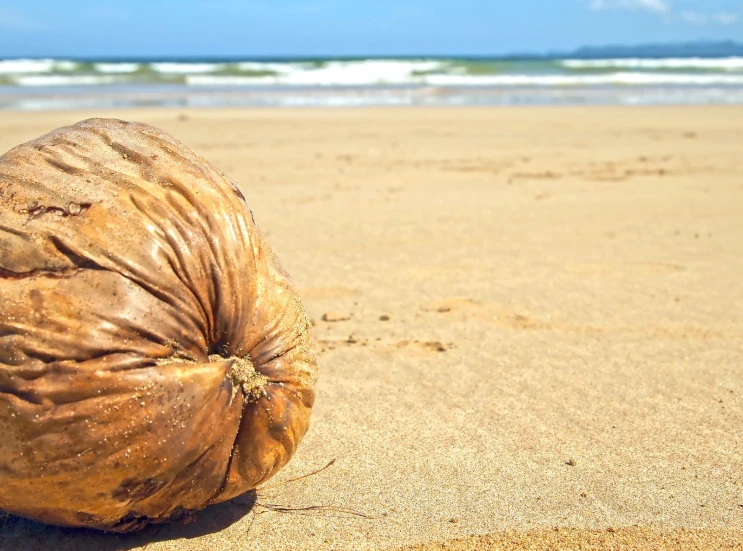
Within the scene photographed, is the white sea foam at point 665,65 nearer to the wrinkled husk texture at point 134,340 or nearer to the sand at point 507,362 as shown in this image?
the sand at point 507,362

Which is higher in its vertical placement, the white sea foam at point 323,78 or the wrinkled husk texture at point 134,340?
the wrinkled husk texture at point 134,340

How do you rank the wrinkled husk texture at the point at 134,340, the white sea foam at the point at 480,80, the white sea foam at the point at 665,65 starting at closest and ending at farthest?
the wrinkled husk texture at the point at 134,340 → the white sea foam at the point at 480,80 → the white sea foam at the point at 665,65

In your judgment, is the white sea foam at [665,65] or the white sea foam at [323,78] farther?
the white sea foam at [665,65]

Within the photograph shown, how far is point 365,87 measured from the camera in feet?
78.9

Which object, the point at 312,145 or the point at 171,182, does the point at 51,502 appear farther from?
the point at 312,145

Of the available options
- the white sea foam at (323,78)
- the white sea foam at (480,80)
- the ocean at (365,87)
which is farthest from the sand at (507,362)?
the white sea foam at (323,78)

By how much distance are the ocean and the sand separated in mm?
10864

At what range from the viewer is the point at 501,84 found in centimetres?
2523

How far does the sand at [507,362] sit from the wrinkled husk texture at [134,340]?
1.08ft

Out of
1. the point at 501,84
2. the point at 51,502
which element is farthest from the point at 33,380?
the point at 501,84

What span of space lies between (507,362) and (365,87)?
70.5 ft

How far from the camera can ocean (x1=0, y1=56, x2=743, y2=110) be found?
1841cm

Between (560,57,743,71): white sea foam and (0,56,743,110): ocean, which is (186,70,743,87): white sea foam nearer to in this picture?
(0,56,743,110): ocean

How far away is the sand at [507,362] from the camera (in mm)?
2205
